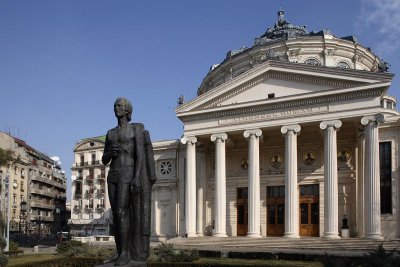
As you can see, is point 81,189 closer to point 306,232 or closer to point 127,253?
point 306,232

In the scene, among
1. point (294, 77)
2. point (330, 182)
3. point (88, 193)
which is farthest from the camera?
point (88, 193)

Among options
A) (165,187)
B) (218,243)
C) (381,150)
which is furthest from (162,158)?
(381,150)

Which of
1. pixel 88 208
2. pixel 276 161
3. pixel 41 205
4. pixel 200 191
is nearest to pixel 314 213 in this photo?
pixel 276 161

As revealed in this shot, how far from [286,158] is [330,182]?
417 centimetres

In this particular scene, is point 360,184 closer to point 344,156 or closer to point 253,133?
point 344,156

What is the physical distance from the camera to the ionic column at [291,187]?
3681 cm

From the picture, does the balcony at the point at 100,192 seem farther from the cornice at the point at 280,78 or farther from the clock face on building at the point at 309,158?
the clock face on building at the point at 309,158

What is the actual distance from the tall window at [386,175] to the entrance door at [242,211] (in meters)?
12.5

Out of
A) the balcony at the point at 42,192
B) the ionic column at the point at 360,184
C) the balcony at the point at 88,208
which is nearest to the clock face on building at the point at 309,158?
the ionic column at the point at 360,184

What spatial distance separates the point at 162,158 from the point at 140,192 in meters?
41.0

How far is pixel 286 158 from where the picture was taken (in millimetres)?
38250

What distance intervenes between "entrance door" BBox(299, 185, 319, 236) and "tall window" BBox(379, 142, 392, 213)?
221 inches

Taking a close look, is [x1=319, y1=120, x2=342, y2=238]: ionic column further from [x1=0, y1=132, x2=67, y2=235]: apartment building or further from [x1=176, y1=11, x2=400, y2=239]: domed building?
[x1=0, y1=132, x2=67, y2=235]: apartment building

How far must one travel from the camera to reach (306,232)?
134ft
